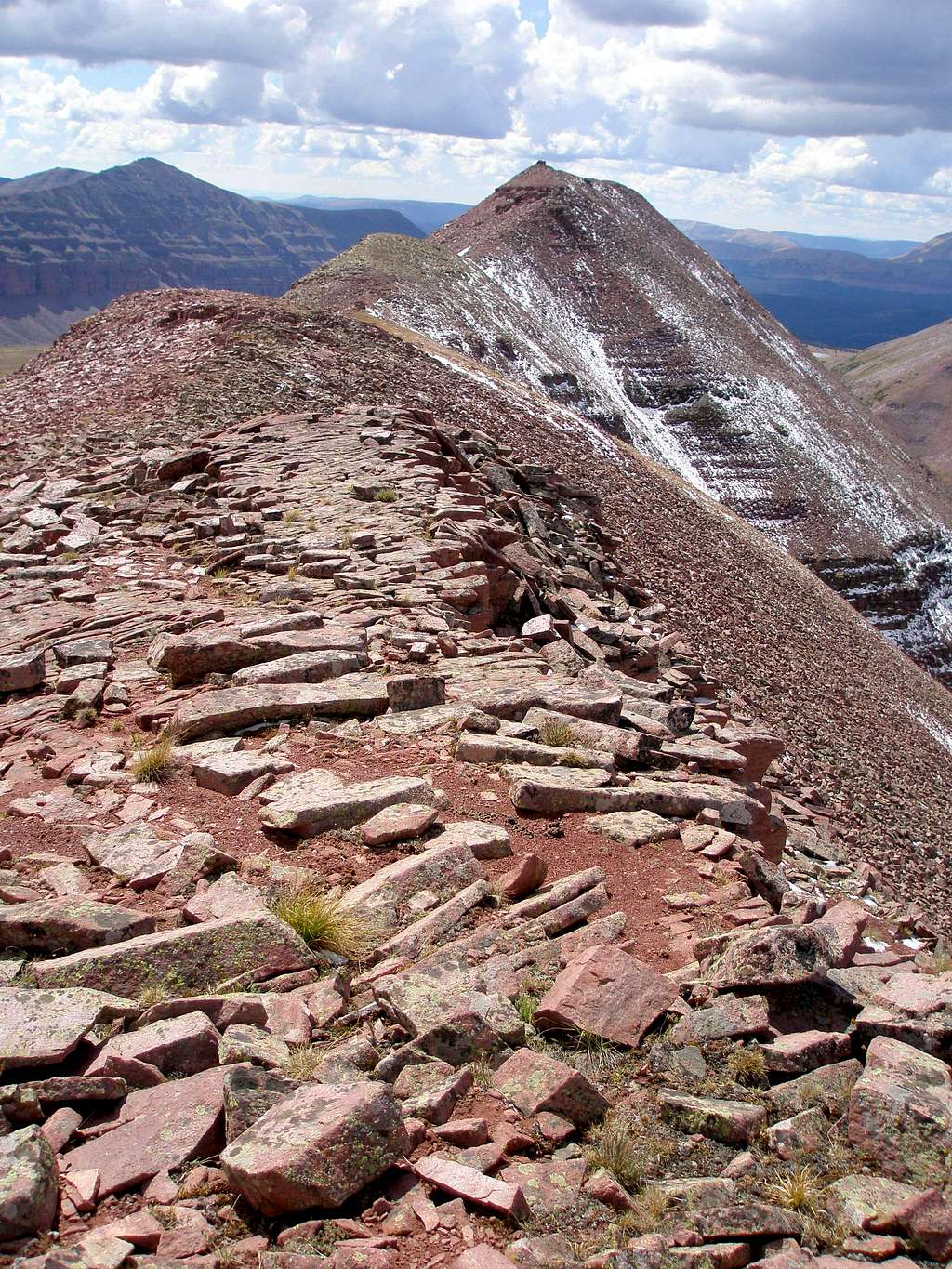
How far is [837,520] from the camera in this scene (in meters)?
66.8

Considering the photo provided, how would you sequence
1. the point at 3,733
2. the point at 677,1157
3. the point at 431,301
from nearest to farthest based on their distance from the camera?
1. the point at 677,1157
2. the point at 3,733
3. the point at 431,301

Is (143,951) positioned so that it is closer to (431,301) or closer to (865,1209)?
(865,1209)

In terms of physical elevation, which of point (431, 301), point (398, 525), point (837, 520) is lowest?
point (837, 520)

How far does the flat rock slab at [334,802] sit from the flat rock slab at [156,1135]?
267 centimetres

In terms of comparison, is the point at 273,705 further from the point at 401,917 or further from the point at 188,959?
the point at 188,959

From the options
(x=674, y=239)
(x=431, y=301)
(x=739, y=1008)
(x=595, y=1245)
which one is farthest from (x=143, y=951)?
(x=674, y=239)

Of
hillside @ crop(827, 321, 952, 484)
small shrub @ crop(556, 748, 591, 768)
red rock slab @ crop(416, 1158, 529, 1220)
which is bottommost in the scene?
red rock slab @ crop(416, 1158, 529, 1220)

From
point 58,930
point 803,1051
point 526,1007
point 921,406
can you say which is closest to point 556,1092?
point 526,1007

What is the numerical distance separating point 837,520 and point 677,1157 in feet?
221

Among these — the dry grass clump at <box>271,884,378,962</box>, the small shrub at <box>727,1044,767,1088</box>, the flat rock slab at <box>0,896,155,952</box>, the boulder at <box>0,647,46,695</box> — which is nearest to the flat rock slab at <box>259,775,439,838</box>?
the dry grass clump at <box>271,884,378,962</box>

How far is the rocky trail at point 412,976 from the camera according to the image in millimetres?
3645

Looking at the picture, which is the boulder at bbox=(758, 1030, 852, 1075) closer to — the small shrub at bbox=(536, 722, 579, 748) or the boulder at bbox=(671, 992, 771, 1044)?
the boulder at bbox=(671, 992, 771, 1044)

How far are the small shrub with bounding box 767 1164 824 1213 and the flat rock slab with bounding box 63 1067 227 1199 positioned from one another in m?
2.17

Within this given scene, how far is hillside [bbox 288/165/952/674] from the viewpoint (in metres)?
63.3
